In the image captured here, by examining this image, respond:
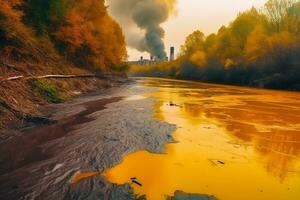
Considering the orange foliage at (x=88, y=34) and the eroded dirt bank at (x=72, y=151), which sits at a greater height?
the orange foliage at (x=88, y=34)

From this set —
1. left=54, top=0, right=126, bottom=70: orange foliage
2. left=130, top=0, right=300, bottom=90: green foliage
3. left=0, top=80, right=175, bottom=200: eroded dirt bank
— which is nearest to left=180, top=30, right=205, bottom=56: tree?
left=130, top=0, right=300, bottom=90: green foliage

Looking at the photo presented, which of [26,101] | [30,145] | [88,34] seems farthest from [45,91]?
[88,34]

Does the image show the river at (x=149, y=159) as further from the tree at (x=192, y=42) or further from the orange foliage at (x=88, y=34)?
the tree at (x=192, y=42)

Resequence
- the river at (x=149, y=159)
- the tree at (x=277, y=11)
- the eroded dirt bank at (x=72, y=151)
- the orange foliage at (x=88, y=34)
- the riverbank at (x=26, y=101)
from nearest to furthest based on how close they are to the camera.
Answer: the eroded dirt bank at (x=72, y=151)
the river at (x=149, y=159)
the riverbank at (x=26, y=101)
the orange foliage at (x=88, y=34)
the tree at (x=277, y=11)

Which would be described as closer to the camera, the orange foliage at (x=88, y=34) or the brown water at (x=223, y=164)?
the brown water at (x=223, y=164)

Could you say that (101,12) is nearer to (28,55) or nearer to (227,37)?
(28,55)

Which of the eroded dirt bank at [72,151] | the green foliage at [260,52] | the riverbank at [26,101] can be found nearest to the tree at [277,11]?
the green foliage at [260,52]

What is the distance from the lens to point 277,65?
4259 cm

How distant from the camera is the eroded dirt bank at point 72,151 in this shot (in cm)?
603

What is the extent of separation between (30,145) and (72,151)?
1344 mm

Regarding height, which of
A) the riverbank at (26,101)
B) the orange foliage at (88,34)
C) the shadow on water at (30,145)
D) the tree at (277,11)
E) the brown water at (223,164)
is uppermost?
the tree at (277,11)

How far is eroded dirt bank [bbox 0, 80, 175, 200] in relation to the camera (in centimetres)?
603

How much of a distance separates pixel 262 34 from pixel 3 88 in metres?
42.2

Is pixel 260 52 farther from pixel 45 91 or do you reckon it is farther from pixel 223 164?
pixel 223 164
